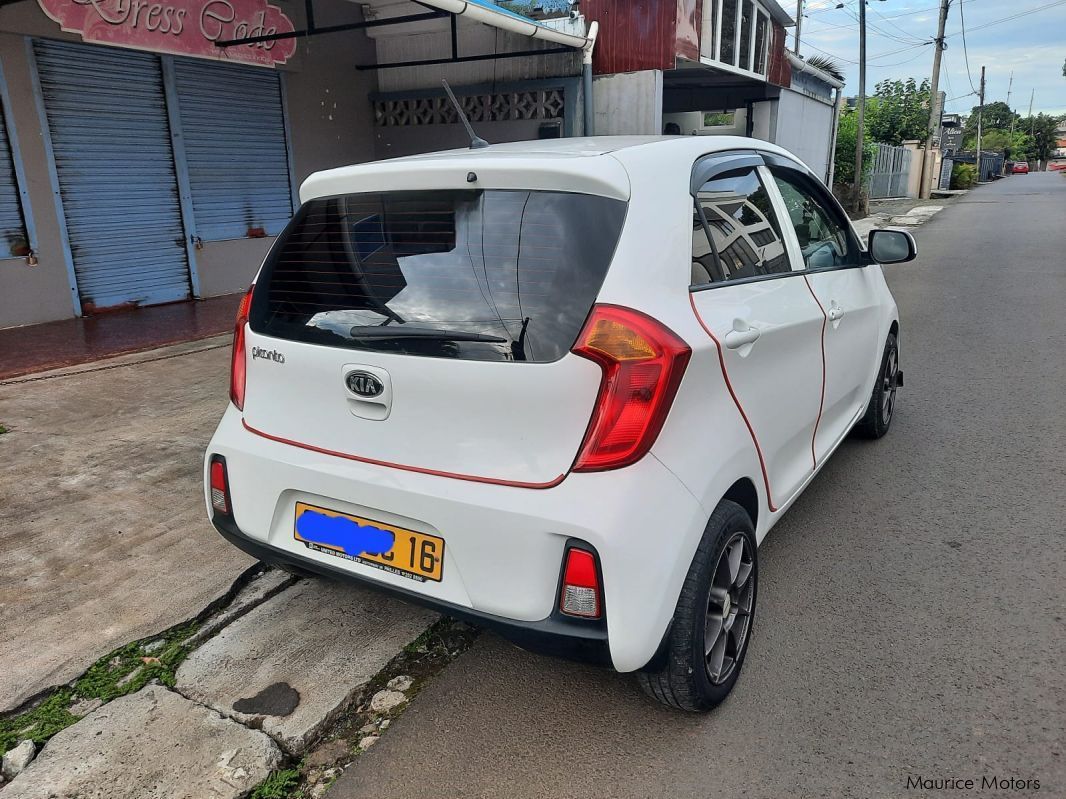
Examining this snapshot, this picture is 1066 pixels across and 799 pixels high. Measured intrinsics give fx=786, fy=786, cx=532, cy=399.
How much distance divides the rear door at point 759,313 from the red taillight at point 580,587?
0.75 meters

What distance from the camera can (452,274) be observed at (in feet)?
7.45

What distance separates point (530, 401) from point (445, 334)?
33 centimetres

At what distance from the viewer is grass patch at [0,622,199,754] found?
240cm

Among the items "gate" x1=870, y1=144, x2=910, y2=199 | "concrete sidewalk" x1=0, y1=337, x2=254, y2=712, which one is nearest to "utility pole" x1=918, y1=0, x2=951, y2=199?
"gate" x1=870, y1=144, x2=910, y2=199

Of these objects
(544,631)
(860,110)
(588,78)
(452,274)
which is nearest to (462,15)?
(588,78)

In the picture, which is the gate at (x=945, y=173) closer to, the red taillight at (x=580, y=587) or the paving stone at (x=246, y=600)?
the paving stone at (x=246, y=600)

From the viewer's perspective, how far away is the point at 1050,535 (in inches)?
139

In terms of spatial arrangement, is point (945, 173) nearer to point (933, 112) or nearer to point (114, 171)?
point (933, 112)

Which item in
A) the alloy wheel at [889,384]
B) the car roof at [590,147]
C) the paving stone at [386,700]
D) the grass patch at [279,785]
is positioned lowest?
the paving stone at [386,700]

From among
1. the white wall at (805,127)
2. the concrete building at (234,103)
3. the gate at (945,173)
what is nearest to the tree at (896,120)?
the gate at (945,173)

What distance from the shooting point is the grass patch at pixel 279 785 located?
2.15 meters

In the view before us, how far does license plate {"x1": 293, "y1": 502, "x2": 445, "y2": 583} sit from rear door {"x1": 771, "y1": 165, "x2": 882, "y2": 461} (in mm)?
1897

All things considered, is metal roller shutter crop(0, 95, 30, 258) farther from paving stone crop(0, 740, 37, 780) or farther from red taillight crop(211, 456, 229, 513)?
paving stone crop(0, 740, 37, 780)

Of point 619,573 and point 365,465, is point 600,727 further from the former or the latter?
point 365,465
